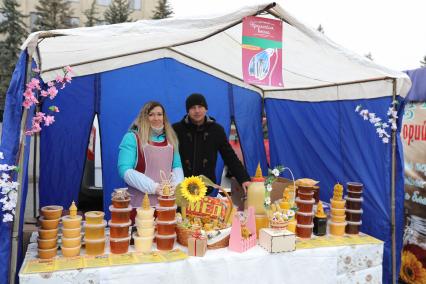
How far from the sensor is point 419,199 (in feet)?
11.3

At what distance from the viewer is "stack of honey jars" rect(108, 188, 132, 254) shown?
2.14 meters

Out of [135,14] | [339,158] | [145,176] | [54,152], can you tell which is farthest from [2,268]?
[135,14]

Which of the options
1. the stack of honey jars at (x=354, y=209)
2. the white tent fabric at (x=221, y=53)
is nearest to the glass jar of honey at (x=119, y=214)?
the white tent fabric at (x=221, y=53)

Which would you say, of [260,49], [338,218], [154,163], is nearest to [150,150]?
[154,163]

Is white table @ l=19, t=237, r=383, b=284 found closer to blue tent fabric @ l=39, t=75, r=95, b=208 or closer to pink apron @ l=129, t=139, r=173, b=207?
pink apron @ l=129, t=139, r=173, b=207

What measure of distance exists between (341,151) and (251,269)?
5.48ft

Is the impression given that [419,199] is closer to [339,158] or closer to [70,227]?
[339,158]

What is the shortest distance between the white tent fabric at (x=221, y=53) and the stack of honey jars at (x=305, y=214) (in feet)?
3.14

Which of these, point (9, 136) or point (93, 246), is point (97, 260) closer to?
point (93, 246)

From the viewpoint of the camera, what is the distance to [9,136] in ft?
6.50

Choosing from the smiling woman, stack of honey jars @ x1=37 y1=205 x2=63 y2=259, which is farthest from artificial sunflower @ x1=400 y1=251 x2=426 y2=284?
stack of honey jars @ x1=37 y1=205 x2=63 y2=259

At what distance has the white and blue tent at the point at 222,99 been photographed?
2.39 metres

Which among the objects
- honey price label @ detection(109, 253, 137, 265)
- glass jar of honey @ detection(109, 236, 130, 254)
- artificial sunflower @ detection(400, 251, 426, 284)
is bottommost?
artificial sunflower @ detection(400, 251, 426, 284)

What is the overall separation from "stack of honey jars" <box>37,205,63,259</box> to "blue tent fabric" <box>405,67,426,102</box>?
302 cm
